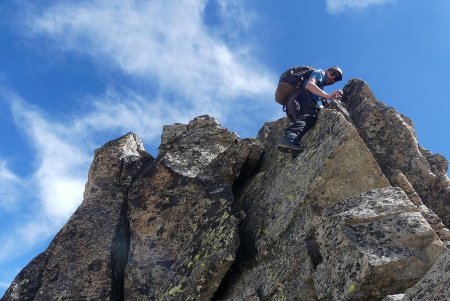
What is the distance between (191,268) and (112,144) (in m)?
9.11

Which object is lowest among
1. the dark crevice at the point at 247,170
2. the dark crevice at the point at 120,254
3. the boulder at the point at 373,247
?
the boulder at the point at 373,247

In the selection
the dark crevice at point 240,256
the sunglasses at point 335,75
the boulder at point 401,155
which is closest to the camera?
the dark crevice at point 240,256

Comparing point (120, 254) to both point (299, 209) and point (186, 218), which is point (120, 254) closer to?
point (186, 218)

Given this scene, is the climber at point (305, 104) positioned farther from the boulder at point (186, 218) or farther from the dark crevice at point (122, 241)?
the dark crevice at point (122, 241)

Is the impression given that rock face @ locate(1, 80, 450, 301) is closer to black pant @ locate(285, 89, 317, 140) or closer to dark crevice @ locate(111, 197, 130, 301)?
dark crevice @ locate(111, 197, 130, 301)

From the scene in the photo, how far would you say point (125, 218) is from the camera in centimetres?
1739

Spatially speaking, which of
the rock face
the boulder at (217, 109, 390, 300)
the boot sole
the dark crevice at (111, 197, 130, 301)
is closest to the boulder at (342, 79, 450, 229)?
the rock face

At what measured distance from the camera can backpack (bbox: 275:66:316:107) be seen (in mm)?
17219

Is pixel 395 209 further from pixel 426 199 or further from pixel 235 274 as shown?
pixel 426 199

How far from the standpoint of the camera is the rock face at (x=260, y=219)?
31.2ft

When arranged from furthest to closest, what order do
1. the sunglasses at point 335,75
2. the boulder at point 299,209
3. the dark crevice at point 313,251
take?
the sunglasses at point 335,75
the boulder at point 299,209
the dark crevice at point 313,251

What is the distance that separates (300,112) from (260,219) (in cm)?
476

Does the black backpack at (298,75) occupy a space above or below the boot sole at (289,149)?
above

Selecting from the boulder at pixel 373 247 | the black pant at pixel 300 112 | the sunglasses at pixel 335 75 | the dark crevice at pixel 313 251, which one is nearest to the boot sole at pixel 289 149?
the black pant at pixel 300 112
